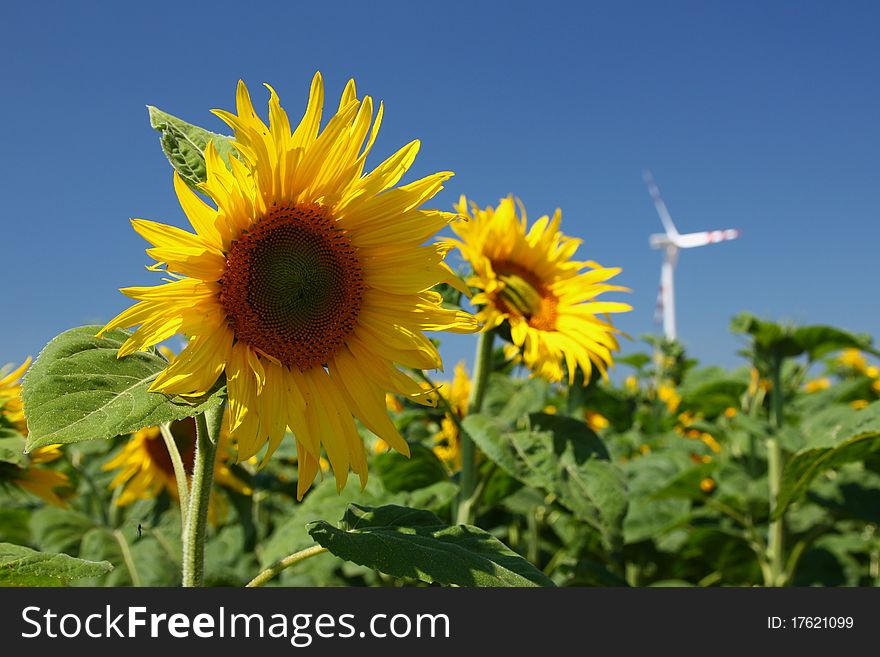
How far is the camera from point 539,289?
3594 mm

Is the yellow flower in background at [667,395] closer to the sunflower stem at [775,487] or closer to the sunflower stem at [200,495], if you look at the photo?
the sunflower stem at [775,487]

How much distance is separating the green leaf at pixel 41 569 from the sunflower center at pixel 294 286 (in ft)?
2.02

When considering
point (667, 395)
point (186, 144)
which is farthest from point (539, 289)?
point (667, 395)

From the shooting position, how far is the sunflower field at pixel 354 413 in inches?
70.9

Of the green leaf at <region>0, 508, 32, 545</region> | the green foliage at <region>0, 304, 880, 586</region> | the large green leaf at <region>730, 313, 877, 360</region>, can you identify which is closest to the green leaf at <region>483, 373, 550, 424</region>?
the green foliage at <region>0, 304, 880, 586</region>

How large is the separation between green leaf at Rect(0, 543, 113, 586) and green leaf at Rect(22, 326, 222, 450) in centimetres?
34

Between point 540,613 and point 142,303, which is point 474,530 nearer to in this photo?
point 540,613

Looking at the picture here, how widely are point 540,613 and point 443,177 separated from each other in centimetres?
106

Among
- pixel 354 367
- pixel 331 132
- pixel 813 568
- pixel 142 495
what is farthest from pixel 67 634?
pixel 813 568

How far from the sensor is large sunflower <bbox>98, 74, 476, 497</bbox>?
184 cm

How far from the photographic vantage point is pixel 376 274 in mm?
2221

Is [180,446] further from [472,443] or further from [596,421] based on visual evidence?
[596,421]

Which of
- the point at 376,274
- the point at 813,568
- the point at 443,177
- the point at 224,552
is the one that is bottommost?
the point at 813,568

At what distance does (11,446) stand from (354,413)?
90cm
